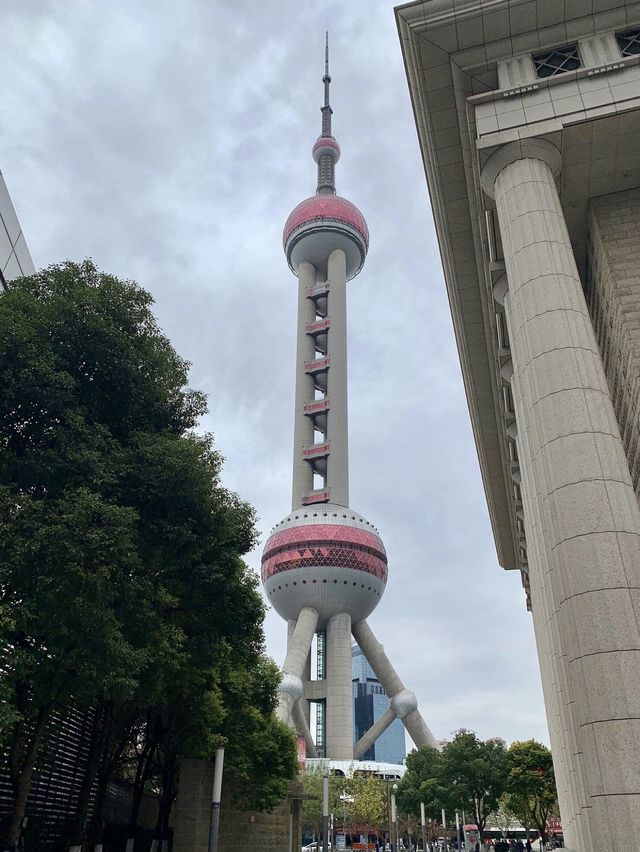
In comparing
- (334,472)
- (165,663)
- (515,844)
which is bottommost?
(515,844)

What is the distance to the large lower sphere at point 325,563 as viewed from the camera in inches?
3162

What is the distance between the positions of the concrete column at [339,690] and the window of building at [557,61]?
72.9 metres

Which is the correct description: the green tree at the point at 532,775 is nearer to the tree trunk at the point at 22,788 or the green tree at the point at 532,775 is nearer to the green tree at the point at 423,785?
the green tree at the point at 423,785

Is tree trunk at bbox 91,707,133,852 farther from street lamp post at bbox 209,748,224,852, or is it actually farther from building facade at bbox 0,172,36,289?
building facade at bbox 0,172,36,289

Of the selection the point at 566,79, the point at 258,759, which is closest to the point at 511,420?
the point at 566,79

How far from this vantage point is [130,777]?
29859 mm

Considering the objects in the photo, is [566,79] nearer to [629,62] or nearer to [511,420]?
[629,62]

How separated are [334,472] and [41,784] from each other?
67.4 meters

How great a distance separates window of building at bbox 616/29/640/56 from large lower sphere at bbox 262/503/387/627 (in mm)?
67334

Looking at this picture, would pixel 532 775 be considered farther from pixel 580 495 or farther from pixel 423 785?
pixel 580 495

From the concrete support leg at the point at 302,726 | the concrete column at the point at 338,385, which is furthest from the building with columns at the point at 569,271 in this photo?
the concrete column at the point at 338,385

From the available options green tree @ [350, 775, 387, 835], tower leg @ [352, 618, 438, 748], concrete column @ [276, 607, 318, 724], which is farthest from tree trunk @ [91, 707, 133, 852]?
tower leg @ [352, 618, 438, 748]

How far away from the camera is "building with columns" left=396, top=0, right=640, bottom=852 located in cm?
1030

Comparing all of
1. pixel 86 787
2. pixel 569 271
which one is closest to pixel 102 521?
pixel 86 787
